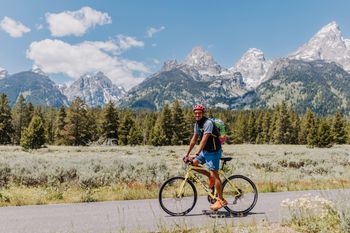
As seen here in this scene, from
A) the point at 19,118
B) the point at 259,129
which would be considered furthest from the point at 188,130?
the point at 19,118

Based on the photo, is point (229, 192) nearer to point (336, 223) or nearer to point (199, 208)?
point (199, 208)

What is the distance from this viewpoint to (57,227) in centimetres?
776

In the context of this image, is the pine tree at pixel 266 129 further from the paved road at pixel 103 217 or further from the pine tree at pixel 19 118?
the paved road at pixel 103 217

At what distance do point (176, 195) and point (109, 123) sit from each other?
75.9m

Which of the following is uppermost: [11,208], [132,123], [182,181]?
[132,123]

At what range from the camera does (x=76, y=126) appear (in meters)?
76.5

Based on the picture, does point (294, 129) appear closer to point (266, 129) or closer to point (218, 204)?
point (266, 129)

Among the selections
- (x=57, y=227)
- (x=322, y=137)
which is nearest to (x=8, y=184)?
(x=57, y=227)

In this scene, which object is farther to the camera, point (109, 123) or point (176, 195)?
point (109, 123)

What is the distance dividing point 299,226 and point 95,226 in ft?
14.5

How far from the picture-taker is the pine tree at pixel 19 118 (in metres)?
89.9

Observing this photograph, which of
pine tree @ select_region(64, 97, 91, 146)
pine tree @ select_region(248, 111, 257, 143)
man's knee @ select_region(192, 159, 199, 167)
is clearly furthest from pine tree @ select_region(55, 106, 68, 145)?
man's knee @ select_region(192, 159, 199, 167)

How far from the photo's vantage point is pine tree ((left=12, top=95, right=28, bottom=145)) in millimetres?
89875

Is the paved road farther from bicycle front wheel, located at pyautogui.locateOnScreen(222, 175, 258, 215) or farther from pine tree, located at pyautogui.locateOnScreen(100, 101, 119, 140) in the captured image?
pine tree, located at pyautogui.locateOnScreen(100, 101, 119, 140)
